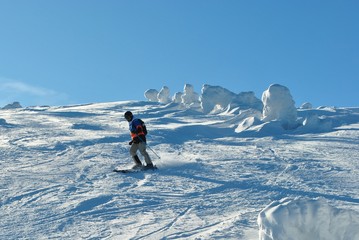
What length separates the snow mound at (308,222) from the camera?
4.87m

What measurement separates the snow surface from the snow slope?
0.05ft

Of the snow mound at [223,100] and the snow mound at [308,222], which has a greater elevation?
the snow mound at [223,100]

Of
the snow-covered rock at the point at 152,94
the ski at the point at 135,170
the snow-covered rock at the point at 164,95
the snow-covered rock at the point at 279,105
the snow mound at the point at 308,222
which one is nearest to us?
the snow mound at the point at 308,222

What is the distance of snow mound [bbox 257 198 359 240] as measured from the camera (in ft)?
16.0

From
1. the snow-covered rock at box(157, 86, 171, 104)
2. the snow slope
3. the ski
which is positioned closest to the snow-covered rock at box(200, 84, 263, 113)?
the snow-covered rock at box(157, 86, 171, 104)

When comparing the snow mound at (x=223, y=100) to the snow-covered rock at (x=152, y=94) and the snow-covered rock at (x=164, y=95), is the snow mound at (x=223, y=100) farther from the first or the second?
the snow-covered rock at (x=152, y=94)

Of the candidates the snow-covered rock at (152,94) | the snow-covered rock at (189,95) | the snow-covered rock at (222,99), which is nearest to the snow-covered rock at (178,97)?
the snow-covered rock at (189,95)

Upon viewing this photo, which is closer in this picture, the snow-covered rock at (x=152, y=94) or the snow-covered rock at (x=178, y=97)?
the snow-covered rock at (x=178, y=97)

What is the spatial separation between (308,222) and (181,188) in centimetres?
478

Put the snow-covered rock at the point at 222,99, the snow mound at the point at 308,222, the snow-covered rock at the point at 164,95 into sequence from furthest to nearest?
the snow-covered rock at the point at 164,95, the snow-covered rock at the point at 222,99, the snow mound at the point at 308,222

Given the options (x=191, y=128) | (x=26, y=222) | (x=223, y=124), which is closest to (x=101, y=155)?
(x=26, y=222)

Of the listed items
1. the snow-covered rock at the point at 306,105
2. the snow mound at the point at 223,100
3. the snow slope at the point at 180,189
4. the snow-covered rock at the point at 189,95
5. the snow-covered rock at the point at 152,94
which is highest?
the snow-covered rock at the point at 152,94

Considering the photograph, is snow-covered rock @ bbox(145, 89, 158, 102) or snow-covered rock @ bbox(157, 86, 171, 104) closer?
snow-covered rock @ bbox(157, 86, 171, 104)

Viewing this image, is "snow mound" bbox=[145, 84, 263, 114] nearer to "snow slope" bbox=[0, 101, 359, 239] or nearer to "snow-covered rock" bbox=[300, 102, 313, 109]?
"snow-covered rock" bbox=[300, 102, 313, 109]
